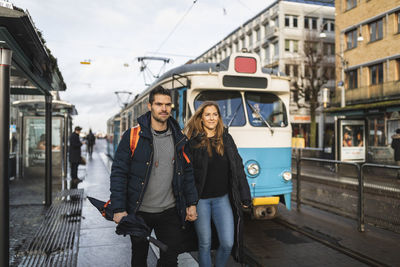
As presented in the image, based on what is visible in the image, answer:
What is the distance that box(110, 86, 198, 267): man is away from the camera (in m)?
2.94

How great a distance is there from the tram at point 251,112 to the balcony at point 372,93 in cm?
1883

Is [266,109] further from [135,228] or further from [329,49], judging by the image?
[329,49]

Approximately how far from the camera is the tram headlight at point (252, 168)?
6058 millimetres

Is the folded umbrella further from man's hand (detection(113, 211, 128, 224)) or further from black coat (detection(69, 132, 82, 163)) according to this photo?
black coat (detection(69, 132, 82, 163))

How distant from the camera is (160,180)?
305 cm

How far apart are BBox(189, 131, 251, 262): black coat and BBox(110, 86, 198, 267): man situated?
293 mm

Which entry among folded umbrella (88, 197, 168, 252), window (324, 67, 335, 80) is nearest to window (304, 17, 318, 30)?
window (324, 67, 335, 80)

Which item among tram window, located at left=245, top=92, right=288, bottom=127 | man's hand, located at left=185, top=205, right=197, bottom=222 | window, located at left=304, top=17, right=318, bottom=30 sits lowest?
man's hand, located at left=185, top=205, right=197, bottom=222

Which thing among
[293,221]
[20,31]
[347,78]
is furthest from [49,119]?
[347,78]

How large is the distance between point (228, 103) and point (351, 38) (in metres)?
24.2

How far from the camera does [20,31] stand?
3.94m

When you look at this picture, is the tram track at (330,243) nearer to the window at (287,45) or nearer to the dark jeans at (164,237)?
the dark jeans at (164,237)

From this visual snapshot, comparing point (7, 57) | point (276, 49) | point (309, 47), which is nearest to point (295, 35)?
point (276, 49)

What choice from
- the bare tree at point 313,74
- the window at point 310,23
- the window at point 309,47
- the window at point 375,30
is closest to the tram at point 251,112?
the window at point 375,30
